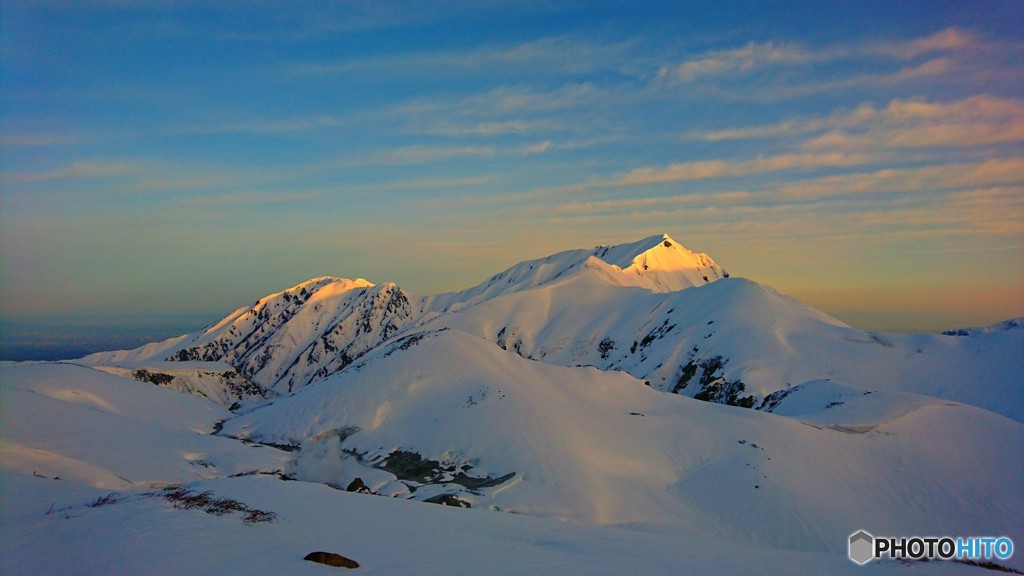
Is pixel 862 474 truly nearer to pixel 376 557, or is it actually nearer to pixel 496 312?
pixel 376 557

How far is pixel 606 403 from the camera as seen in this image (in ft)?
193

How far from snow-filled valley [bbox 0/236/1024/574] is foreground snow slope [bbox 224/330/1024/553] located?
212 mm

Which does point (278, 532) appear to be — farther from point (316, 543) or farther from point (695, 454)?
point (695, 454)

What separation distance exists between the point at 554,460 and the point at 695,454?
38.6ft

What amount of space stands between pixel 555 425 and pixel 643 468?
9.77 m

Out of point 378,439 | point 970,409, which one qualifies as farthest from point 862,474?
point 378,439

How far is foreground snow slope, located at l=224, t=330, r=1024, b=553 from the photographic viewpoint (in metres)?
37.2

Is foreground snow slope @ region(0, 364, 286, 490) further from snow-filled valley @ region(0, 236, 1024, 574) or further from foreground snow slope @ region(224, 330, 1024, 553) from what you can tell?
foreground snow slope @ region(224, 330, 1024, 553)
